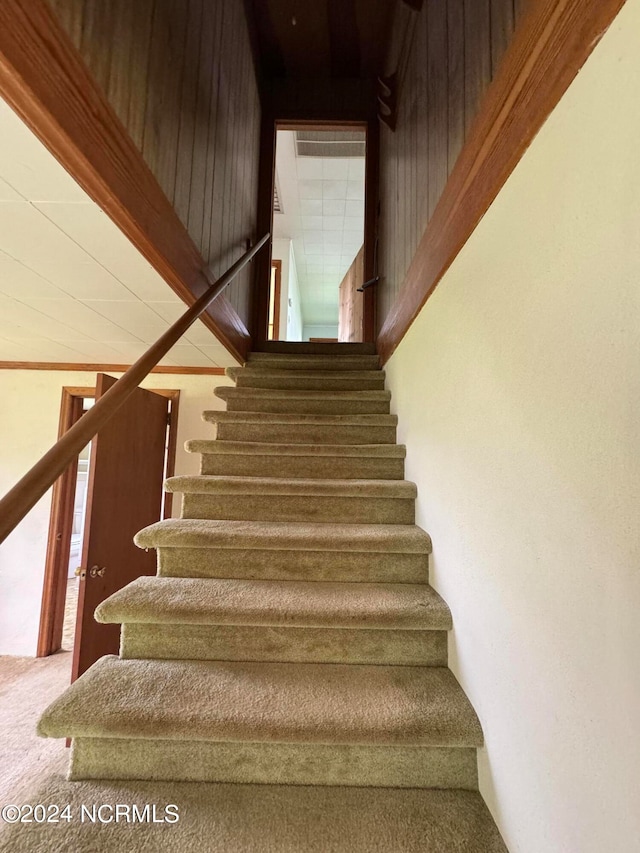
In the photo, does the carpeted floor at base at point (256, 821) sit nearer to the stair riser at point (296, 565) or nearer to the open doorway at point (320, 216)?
the stair riser at point (296, 565)

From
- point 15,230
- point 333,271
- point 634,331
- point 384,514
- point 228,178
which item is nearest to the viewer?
point 634,331

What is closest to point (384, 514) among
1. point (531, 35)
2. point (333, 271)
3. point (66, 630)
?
point (531, 35)

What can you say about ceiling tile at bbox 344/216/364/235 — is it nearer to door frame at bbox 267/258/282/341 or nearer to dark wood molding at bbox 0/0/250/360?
door frame at bbox 267/258/282/341

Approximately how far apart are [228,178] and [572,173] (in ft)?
7.08

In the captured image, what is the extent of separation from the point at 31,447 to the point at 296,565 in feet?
8.18

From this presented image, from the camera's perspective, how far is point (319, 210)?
16.6 ft

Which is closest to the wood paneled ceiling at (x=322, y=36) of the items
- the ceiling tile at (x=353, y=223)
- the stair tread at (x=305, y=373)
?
the ceiling tile at (x=353, y=223)

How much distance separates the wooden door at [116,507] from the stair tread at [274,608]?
2.96 feet

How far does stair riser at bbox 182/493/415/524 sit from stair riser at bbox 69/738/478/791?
2.75 feet

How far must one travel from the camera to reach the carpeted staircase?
1.01m

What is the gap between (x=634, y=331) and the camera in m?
0.55

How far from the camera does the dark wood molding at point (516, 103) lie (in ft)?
2.27

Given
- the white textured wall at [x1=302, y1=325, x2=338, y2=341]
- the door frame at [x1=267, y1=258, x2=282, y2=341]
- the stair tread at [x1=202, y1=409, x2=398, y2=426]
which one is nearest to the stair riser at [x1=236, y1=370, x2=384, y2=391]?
the stair tread at [x1=202, y1=409, x2=398, y2=426]

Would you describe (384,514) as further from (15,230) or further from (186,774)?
(15,230)
